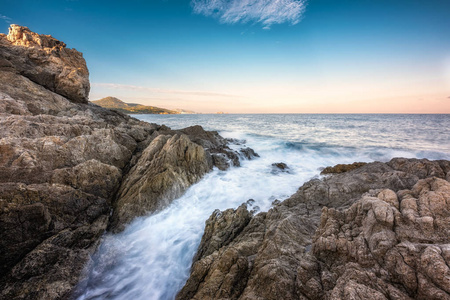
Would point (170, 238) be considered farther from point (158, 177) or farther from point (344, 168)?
point (344, 168)

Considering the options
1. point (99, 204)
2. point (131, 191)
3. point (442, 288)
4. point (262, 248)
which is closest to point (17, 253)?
point (99, 204)

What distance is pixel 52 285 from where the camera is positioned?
5305 millimetres

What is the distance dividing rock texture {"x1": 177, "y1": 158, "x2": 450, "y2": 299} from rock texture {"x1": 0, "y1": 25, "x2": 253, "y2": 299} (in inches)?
180

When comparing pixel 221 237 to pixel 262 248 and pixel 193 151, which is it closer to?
pixel 262 248

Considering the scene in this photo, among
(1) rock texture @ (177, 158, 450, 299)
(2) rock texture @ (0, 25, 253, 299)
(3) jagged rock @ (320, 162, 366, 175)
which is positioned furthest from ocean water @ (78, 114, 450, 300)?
(1) rock texture @ (177, 158, 450, 299)

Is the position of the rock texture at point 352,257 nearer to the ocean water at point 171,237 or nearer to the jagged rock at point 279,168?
the ocean water at point 171,237

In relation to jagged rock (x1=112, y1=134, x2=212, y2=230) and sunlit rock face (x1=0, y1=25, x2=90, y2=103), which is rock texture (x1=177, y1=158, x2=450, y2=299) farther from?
sunlit rock face (x1=0, y1=25, x2=90, y2=103)

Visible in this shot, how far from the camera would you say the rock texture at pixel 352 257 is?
3.12 meters

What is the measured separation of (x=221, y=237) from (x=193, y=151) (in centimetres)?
754

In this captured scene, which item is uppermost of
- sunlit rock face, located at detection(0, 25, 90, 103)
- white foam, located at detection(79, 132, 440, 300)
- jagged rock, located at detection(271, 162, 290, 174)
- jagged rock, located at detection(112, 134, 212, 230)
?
sunlit rock face, located at detection(0, 25, 90, 103)

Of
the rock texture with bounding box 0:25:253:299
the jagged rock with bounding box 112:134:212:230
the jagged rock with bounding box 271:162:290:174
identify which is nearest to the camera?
the rock texture with bounding box 0:25:253:299

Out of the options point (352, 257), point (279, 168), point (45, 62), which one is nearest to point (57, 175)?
point (352, 257)

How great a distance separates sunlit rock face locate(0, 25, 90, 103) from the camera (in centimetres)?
1452

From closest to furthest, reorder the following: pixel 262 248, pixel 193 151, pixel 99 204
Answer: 1. pixel 262 248
2. pixel 99 204
3. pixel 193 151
